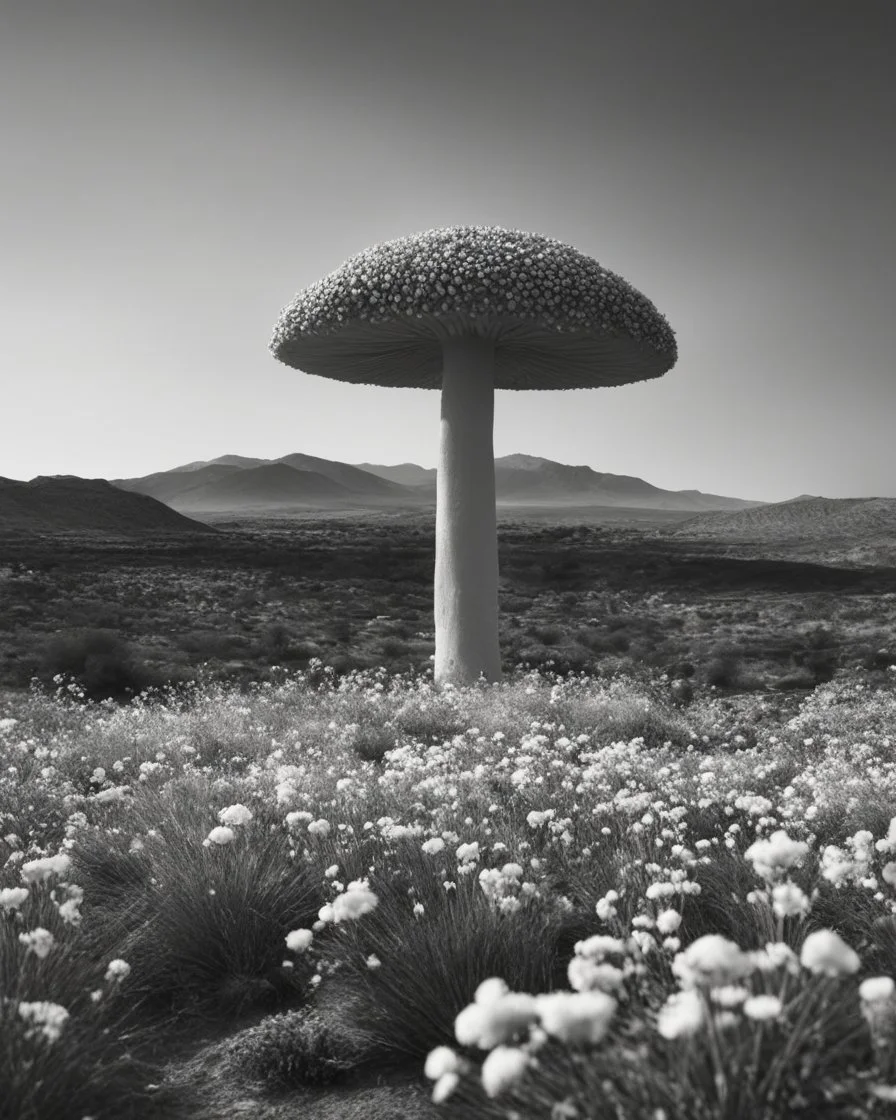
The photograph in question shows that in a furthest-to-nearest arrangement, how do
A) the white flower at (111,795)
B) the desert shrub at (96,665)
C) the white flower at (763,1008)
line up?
1. the desert shrub at (96,665)
2. the white flower at (111,795)
3. the white flower at (763,1008)

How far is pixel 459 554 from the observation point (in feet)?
41.1

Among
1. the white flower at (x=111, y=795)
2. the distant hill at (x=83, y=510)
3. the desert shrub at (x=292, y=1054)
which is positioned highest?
the distant hill at (x=83, y=510)

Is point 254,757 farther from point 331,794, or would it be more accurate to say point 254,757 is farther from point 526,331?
point 526,331

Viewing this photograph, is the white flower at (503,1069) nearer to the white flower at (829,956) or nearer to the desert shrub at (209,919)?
the white flower at (829,956)

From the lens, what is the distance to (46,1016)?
2.33 metres

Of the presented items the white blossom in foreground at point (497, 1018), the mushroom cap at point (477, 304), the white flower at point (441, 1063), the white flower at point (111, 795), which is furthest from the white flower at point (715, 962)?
the mushroom cap at point (477, 304)

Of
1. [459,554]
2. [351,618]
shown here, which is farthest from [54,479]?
[459,554]

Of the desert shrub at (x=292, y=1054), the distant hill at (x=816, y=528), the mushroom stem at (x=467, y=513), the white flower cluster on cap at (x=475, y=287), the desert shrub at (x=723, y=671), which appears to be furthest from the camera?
the distant hill at (x=816, y=528)

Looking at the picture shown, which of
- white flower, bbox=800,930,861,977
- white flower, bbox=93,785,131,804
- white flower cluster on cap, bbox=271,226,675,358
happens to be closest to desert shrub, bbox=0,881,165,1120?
white flower, bbox=93,785,131,804

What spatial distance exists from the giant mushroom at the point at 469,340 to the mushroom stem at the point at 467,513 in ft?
0.05

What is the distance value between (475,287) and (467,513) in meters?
3.35

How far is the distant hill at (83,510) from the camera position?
172ft

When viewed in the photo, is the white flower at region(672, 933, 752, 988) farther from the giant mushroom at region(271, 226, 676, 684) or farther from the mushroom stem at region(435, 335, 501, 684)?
the mushroom stem at region(435, 335, 501, 684)

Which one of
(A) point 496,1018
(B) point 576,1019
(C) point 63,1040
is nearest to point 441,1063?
(A) point 496,1018
